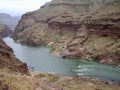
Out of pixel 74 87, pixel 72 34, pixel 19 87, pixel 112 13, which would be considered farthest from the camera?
pixel 72 34

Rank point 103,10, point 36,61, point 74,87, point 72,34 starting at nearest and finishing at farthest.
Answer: point 74,87
point 36,61
point 103,10
point 72,34

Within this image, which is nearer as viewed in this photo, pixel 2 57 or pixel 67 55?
pixel 2 57

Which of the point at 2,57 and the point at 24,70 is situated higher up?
the point at 2,57

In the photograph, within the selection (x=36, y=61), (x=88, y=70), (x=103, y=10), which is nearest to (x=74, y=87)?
(x=88, y=70)

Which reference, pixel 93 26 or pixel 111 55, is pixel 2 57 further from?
pixel 93 26

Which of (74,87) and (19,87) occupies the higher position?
(19,87)

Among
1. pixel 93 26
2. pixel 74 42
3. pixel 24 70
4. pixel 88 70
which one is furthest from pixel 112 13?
pixel 24 70

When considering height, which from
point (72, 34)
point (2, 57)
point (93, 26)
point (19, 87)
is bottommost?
point (72, 34)

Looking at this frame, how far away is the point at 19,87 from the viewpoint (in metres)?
23.5

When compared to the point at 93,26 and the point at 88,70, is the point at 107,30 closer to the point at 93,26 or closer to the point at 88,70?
the point at 93,26

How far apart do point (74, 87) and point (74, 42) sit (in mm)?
84426

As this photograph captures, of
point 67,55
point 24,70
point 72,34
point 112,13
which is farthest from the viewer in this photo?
point 72,34

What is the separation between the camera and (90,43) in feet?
449

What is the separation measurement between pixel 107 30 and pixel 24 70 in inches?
2838
